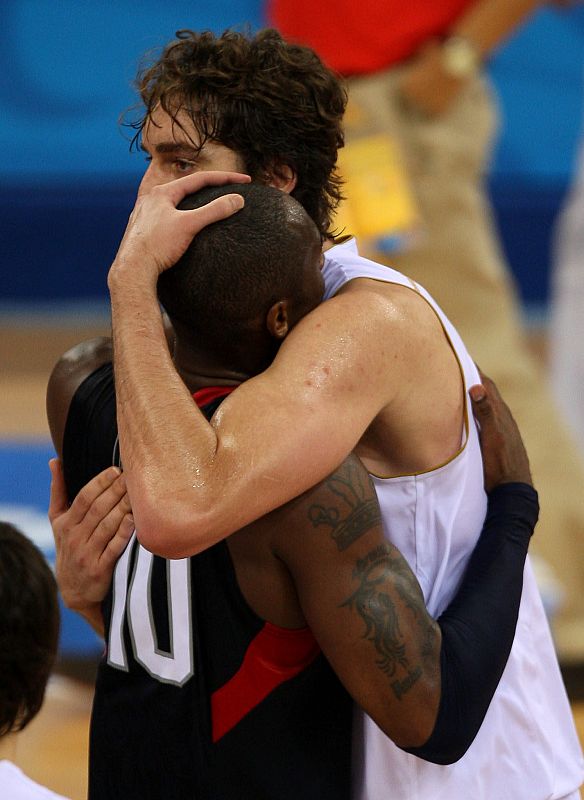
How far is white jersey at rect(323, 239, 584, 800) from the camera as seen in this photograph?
5.65 feet

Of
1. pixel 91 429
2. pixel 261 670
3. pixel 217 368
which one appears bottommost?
pixel 261 670

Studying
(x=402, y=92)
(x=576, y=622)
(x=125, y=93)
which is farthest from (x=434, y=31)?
(x=125, y=93)

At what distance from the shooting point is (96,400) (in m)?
1.84

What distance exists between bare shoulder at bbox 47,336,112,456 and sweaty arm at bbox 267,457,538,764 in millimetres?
465

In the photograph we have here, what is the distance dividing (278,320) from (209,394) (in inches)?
5.3

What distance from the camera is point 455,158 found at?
13.6ft

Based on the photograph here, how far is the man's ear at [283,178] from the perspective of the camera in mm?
1884

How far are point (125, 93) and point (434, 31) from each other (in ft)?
16.0

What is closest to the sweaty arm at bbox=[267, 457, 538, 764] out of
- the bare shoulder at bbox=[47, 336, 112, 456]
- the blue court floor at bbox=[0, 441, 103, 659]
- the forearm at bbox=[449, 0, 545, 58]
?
the bare shoulder at bbox=[47, 336, 112, 456]

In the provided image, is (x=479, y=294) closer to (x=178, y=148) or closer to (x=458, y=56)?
(x=458, y=56)

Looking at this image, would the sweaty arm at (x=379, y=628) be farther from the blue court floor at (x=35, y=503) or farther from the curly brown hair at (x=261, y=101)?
the blue court floor at (x=35, y=503)

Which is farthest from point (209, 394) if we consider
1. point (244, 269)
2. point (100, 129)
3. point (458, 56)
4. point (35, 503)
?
point (100, 129)

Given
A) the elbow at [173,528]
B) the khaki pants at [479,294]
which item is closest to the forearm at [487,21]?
the khaki pants at [479,294]

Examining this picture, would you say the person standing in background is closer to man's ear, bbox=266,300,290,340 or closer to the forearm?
the forearm
